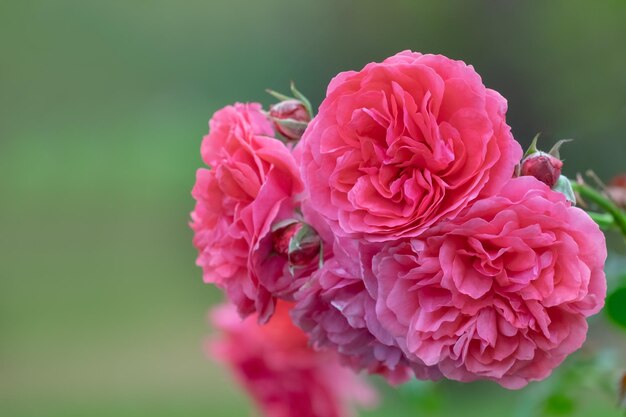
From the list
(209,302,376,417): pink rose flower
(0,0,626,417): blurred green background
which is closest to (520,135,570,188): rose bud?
(209,302,376,417): pink rose flower

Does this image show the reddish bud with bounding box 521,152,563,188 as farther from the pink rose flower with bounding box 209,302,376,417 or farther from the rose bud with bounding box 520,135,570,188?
the pink rose flower with bounding box 209,302,376,417

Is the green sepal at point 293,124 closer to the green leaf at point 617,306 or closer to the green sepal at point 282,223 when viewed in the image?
the green sepal at point 282,223

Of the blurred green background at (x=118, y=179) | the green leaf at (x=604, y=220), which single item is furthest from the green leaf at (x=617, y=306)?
the blurred green background at (x=118, y=179)

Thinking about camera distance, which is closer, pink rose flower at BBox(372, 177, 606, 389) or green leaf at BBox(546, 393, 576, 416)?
pink rose flower at BBox(372, 177, 606, 389)

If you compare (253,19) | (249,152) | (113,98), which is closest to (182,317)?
(113,98)

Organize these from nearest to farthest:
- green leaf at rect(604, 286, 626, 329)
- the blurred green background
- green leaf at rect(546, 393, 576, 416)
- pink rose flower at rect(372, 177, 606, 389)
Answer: pink rose flower at rect(372, 177, 606, 389), green leaf at rect(604, 286, 626, 329), green leaf at rect(546, 393, 576, 416), the blurred green background

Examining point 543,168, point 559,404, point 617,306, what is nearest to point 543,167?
point 543,168

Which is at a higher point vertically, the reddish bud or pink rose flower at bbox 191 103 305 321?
the reddish bud
